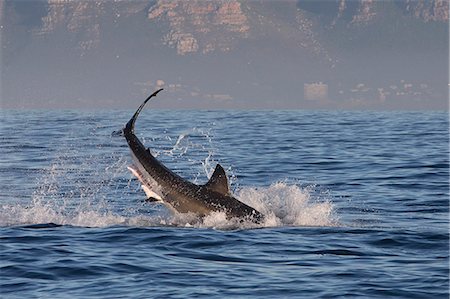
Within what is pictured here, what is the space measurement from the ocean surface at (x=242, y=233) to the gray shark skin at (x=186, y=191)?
0.23 meters

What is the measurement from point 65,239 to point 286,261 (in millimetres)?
4586

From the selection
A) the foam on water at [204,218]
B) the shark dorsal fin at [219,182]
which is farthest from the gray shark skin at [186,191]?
the foam on water at [204,218]

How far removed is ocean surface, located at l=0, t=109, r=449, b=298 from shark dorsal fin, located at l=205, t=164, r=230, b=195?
1.80 ft

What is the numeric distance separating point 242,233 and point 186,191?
1772 mm

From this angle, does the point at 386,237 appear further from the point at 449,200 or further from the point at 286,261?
the point at 449,200

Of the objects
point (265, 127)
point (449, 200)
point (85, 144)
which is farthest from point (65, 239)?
point (265, 127)

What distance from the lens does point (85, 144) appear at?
145 ft

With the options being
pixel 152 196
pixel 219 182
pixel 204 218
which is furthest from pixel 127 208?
pixel 219 182

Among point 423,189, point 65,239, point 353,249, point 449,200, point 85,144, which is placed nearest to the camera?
point 353,249

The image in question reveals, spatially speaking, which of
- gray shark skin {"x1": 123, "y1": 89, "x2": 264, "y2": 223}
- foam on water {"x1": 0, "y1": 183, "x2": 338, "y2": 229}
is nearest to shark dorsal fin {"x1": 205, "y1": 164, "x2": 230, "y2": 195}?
gray shark skin {"x1": 123, "y1": 89, "x2": 264, "y2": 223}

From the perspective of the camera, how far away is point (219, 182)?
1912 centimetres

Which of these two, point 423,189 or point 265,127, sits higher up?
point 423,189

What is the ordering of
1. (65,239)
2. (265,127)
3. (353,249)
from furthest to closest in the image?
1. (265,127)
2. (65,239)
3. (353,249)

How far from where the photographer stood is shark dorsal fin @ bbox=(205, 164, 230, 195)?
62.3 ft
